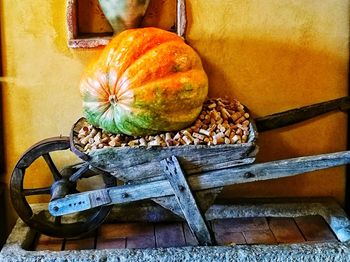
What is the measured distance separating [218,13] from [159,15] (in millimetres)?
244

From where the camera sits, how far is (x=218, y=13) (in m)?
2.29

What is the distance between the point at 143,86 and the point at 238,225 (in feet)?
2.66

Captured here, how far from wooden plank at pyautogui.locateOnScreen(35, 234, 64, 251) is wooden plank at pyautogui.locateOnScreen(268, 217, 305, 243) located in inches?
34.5

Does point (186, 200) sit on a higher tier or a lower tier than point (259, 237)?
higher

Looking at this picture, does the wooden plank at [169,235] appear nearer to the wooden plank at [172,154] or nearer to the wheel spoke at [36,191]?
the wooden plank at [172,154]

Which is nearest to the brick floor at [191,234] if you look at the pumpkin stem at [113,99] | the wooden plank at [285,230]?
the wooden plank at [285,230]

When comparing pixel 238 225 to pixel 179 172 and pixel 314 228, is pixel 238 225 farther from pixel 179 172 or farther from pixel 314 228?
pixel 179 172

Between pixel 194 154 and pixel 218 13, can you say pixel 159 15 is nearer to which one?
pixel 218 13

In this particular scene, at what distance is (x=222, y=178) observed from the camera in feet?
6.57

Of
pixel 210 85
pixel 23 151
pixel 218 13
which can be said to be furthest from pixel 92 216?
pixel 218 13

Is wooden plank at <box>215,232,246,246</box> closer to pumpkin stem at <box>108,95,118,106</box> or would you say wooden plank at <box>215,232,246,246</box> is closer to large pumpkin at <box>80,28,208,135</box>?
large pumpkin at <box>80,28,208,135</box>

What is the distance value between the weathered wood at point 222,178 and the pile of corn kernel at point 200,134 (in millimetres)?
117

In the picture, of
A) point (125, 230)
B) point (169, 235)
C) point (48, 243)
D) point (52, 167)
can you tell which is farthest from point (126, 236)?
point (52, 167)

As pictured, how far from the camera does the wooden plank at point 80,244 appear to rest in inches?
87.5
